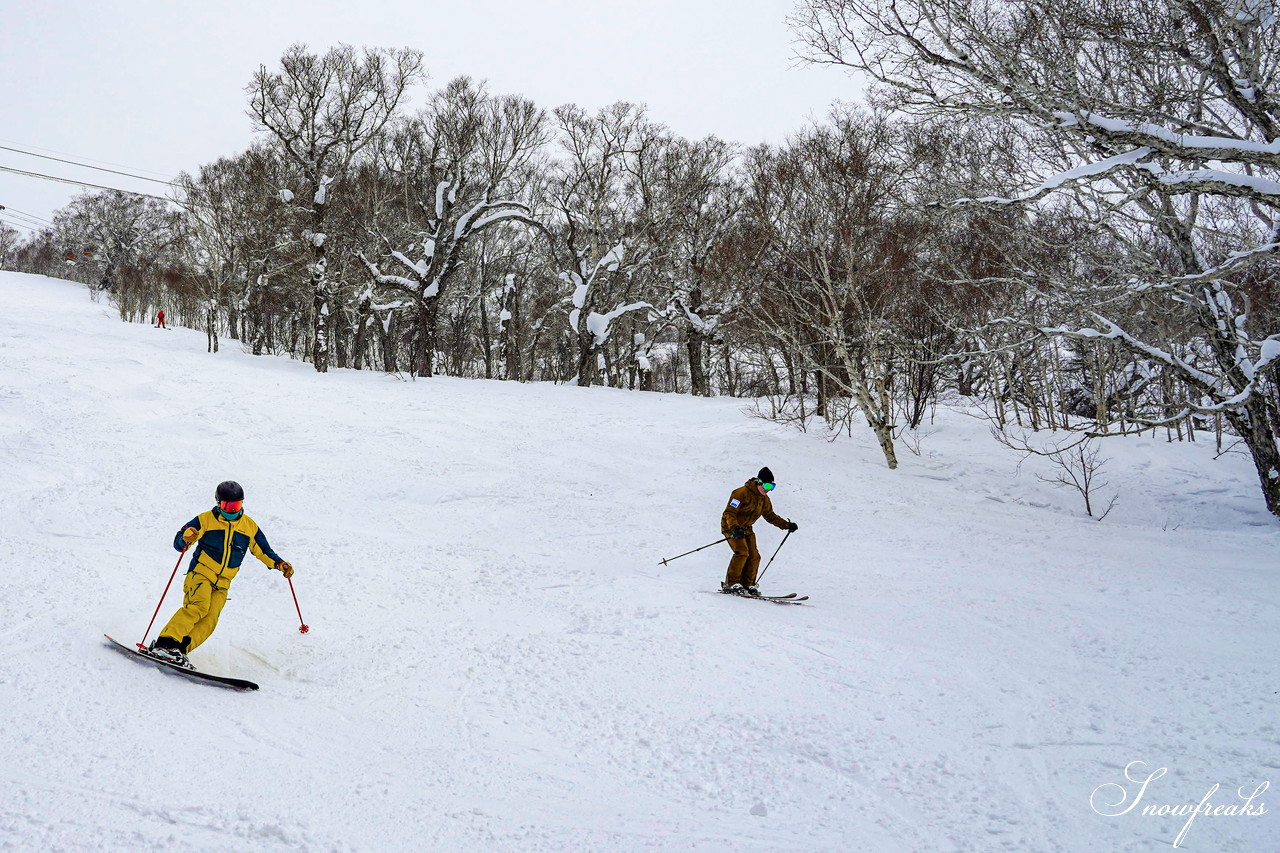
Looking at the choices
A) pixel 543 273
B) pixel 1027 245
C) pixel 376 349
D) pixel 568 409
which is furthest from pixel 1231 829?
pixel 376 349

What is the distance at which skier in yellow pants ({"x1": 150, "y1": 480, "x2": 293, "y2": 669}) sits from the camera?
515 centimetres

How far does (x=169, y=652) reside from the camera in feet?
16.8

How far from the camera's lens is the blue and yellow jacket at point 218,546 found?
17.4 feet

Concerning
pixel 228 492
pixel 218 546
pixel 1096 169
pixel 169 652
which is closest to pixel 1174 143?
pixel 1096 169

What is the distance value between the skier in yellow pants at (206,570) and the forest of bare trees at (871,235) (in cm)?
754

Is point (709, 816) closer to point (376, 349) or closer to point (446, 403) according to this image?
point (446, 403)

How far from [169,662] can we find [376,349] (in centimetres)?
4822

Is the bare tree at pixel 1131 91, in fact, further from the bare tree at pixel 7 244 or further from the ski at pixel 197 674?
the bare tree at pixel 7 244

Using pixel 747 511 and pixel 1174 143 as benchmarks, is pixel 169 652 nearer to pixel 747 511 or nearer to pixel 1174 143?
pixel 747 511

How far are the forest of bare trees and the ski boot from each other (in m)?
8.15

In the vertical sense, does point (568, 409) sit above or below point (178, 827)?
above

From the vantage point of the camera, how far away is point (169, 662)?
5.03 m

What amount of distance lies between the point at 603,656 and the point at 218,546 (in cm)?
337

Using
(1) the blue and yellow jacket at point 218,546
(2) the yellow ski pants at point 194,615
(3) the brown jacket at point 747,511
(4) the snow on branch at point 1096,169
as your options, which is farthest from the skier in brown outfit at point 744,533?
(2) the yellow ski pants at point 194,615
